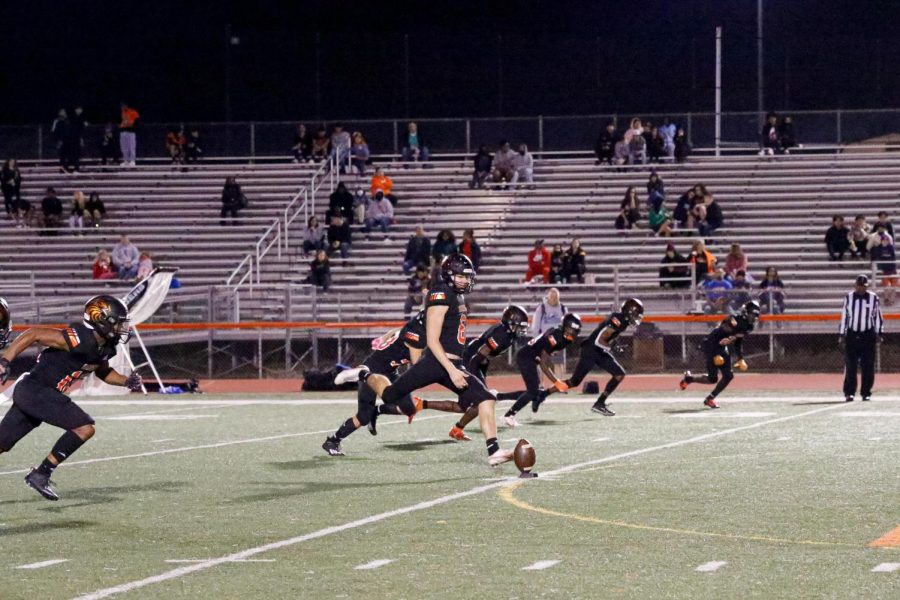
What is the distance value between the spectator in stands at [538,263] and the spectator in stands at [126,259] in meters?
7.70

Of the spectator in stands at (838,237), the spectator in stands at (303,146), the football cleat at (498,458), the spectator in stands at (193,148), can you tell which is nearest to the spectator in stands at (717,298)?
the spectator in stands at (838,237)

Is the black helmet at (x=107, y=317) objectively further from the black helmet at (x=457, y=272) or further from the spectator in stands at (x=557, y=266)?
the spectator in stands at (x=557, y=266)

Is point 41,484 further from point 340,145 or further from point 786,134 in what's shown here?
point 786,134

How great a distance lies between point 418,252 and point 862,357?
10749mm

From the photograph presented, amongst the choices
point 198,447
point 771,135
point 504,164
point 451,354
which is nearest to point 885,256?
point 771,135

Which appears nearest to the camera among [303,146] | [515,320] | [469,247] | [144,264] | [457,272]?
[457,272]

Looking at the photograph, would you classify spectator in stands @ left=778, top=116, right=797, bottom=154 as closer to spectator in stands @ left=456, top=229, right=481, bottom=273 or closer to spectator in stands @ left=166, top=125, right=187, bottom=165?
spectator in stands @ left=456, top=229, right=481, bottom=273

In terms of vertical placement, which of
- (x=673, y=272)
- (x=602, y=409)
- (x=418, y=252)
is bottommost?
(x=602, y=409)

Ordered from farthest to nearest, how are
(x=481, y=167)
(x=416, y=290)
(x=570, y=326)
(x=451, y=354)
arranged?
(x=481, y=167)
(x=416, y=290)
(x=570, y=326)
(x=451, y=354)

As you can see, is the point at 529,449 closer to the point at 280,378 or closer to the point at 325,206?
the point at 280,378

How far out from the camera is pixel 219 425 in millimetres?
18297

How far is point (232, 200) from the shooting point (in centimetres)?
3325

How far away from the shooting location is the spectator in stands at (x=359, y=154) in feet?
112

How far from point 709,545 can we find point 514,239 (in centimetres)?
2320
